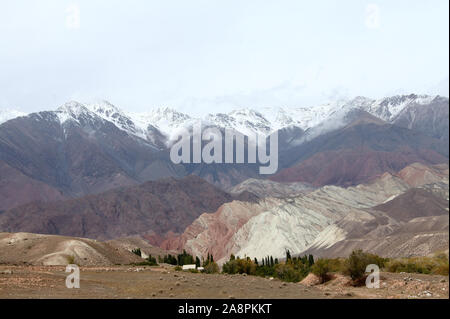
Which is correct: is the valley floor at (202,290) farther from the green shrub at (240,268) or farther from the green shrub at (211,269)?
the green shrub at (240,268)

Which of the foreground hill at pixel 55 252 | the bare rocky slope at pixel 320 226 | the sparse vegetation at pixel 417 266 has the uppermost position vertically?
the bare rocky slope at pixel 320 226

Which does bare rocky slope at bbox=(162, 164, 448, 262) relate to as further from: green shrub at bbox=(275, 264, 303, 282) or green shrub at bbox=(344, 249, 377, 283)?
green shrub at bbox=(344, 249, 377, 283)

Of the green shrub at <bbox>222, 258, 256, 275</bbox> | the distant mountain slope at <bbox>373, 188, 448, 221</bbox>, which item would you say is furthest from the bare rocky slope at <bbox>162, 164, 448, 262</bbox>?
the green shrub at <bbox>222, 258, 256, 275</bbox>

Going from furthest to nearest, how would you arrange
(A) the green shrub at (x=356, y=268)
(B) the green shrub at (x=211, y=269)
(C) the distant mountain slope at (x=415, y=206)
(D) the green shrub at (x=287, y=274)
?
1. (C) the distant mountain slope at (x=415, y=206)
2. (B) the green shrub at (x=211, y=269)
3. (D) the green shrub at (x=287, y=274)
4. (A) the green shrub at (x=356, y=268)

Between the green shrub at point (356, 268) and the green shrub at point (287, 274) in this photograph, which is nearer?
the green shrub at point (356, 268)

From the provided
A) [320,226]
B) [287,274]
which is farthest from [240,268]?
[320,226]

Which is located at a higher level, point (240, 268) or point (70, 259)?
point (70, 259)

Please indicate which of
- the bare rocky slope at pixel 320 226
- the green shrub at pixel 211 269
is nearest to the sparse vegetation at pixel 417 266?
the green shrub at pixel 211 269

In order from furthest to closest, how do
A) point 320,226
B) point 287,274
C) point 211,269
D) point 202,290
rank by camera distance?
point 320,226 < point 211,269 < point 287,274 < point 202,290

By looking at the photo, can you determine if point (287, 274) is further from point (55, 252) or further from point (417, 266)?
point (55, 252)

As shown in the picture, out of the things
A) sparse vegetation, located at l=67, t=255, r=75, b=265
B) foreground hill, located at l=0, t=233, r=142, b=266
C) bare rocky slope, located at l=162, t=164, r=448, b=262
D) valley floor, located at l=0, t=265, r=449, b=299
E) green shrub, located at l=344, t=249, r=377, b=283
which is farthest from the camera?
bare rocky slope, located at l=162, t=164, r=448, b=262

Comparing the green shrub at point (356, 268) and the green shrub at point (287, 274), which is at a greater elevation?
the green shrub at point (356, 268)

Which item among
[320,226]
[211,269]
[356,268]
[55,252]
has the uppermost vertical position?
[320,226]
